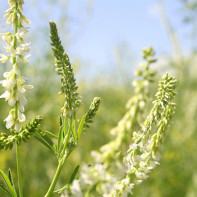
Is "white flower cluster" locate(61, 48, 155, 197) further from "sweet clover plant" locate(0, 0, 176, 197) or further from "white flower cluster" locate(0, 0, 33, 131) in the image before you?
"white flower cluster" locate(0, 0, 33, 131)

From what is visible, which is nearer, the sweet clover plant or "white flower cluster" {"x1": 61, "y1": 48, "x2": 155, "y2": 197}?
"white flower cluster" {"x1": 61, "y1": 48, "x2": 155, "y2": 197}

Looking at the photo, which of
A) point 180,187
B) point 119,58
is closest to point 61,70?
point 180,187

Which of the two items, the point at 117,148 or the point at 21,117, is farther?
the point at 21,117

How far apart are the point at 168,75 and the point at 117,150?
0.34 metres

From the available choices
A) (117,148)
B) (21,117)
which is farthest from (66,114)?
(117,148)

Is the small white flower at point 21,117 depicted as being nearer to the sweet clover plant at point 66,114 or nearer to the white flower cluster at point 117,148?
the sweet clover plant at point 66,114

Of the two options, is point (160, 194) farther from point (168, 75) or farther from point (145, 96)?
point (145, 96)

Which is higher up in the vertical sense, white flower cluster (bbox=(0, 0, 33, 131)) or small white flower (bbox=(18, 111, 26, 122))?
white flower cluster (bbox=(0, 0, 33, 131))

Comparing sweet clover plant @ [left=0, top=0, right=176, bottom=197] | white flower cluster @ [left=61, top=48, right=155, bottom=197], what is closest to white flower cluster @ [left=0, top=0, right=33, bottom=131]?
sweet clover plant @ [left=0, top=0, right=176, bottom=197]

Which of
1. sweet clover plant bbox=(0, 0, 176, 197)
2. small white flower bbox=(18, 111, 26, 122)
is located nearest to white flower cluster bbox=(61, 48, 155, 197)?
sweet clover plant bbox=(0, 0, 176, 197)

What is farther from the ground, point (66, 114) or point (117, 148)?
point (66, 114)

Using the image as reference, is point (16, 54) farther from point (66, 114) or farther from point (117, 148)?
point (117, 148)

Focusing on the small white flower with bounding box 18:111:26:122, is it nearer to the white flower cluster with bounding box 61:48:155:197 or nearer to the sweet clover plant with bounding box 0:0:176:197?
the sweet clover plant with bounding box 0:0:176:197

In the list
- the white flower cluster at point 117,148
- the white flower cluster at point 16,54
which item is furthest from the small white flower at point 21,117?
the white flower cluster at point 117,148
